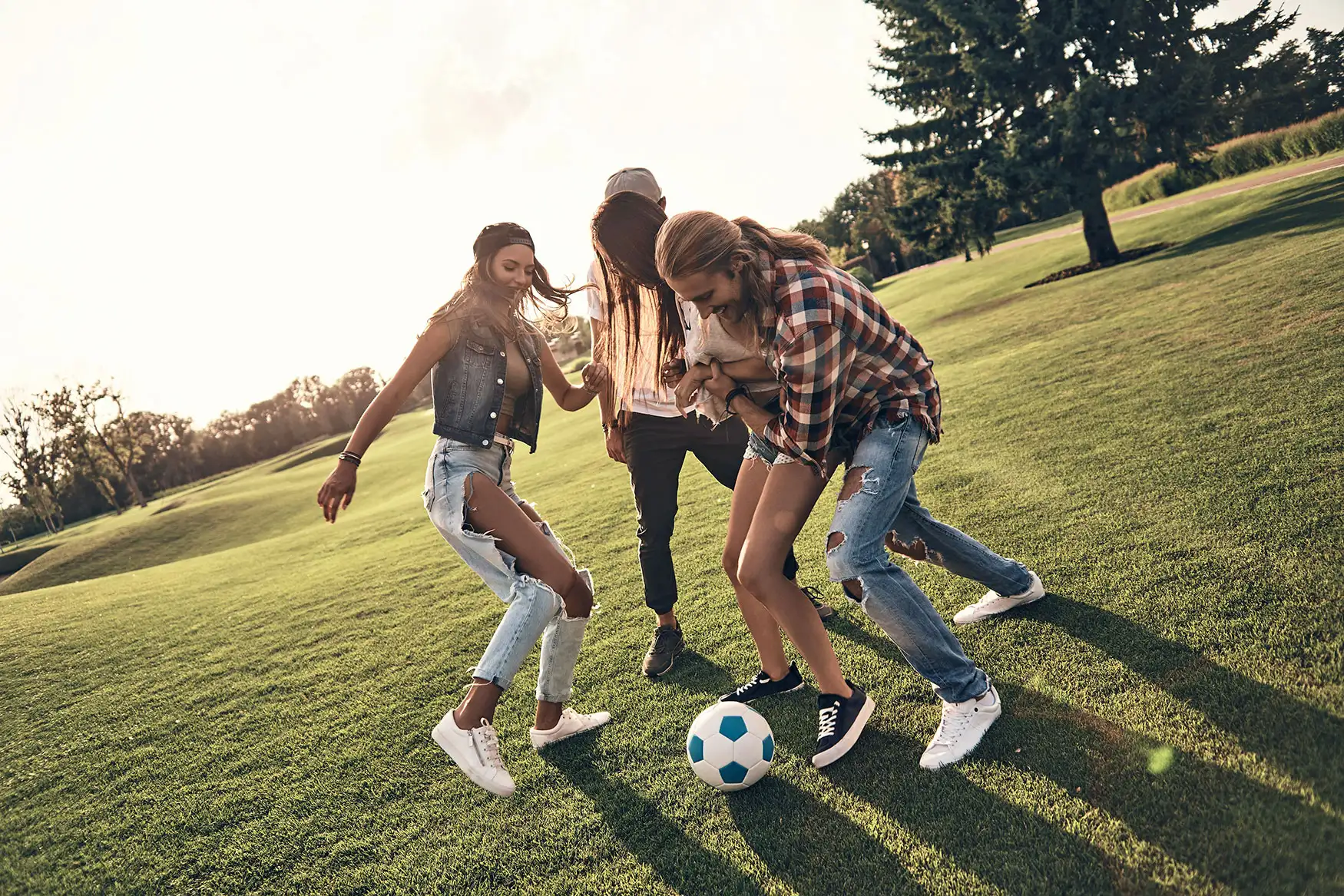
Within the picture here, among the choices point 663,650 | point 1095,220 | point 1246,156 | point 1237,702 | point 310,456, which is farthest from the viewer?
point 310,456

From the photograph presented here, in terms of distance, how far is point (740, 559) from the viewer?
3.18 metres

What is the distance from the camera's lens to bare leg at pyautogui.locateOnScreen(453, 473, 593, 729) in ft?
11.3

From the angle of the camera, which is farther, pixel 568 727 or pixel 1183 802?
pixel 568 727

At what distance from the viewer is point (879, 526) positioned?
117 inches

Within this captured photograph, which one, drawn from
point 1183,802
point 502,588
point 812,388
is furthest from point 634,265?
point 1183,802

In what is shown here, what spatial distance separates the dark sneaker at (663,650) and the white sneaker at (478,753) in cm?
108

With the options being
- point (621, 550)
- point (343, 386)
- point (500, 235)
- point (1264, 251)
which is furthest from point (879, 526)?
point (343, 386)

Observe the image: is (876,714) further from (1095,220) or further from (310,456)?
(310,456)

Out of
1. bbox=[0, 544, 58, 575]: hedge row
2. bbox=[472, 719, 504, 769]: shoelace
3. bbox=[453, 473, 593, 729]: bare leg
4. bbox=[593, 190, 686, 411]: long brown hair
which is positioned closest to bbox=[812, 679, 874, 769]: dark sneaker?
bbox=[453, 473, 593, 729]: bare leg

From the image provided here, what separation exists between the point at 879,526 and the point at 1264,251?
14.3 meters

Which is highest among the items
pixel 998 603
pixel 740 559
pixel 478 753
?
pixel 740 559

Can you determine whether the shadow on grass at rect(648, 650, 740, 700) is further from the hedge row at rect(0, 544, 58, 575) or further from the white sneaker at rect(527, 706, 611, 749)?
the hedge row at rect(0, 544, 58, 575)

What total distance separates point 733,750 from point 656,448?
72.7 inches

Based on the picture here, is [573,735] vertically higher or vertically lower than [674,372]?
lower
